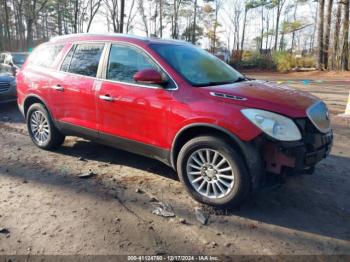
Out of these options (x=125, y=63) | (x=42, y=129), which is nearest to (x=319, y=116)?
(x=125, y=63)

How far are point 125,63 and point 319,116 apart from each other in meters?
2.45

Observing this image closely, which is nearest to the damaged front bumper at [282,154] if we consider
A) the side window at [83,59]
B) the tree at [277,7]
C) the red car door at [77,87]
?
the red car door at [77,87]

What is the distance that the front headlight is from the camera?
3438mm

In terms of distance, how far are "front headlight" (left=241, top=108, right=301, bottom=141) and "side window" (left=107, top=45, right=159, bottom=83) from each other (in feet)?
4.80

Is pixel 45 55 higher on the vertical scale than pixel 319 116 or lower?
higher

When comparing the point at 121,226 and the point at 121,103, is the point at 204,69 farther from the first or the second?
the point at 121,226

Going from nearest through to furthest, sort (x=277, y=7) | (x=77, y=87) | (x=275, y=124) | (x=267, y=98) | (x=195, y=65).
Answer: (x=275, y=124), (x=267, y=98), (x=195, y=65), (x=77, y=87), (x=277, y=7)

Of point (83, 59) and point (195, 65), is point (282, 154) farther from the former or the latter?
point (83, 59)

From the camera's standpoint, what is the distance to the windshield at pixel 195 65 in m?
4.18

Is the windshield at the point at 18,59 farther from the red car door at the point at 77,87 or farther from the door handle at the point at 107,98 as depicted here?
the door handle at the point at 107,98

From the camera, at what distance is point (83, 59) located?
197 inches

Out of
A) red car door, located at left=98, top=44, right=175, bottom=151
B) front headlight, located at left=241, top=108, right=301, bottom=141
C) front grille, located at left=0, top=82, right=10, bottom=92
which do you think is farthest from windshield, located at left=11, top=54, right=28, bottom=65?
front headlight, located at left=241, top=108, right=301, bottom=141

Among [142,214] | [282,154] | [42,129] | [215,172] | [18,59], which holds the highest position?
[18,59]

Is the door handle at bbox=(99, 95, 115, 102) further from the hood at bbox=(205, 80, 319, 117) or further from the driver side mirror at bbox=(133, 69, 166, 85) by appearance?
the hood at bbox=(205, 80, 319, 117)
